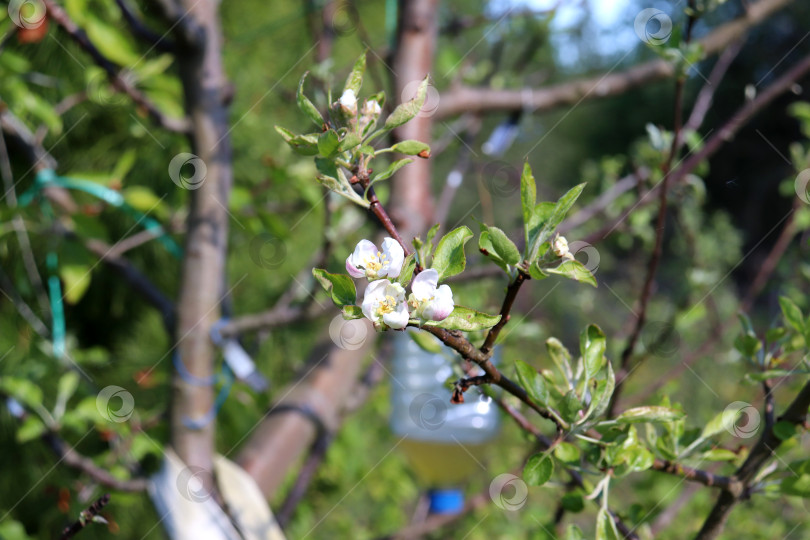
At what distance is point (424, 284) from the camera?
0.28 m

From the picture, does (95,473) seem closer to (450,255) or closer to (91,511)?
(91,511)

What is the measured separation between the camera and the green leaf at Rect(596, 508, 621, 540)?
35 cm

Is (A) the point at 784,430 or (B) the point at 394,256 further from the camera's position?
(A) the point at 784,430

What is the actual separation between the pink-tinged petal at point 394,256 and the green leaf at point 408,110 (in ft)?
0.18

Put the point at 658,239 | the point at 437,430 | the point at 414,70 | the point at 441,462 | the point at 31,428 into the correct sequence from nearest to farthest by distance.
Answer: the point at 658,239 < the point at 31,428 < the point at 414,70 < the point at 437,430 < the point at 441,462

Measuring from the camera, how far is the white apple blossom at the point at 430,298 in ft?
0.91

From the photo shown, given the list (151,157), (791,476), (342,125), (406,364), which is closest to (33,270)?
(151,157)

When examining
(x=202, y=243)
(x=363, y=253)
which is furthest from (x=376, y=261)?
(x=202, y=243)

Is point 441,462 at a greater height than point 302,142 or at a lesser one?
lesser

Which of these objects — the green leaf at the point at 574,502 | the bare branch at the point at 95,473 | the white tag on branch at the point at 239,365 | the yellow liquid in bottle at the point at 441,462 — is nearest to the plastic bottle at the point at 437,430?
the yellow liquid in bottle at the point at 441,462

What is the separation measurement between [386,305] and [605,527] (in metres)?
0.17

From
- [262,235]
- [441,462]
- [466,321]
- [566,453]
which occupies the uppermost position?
[466,321]

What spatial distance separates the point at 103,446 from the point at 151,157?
54cm

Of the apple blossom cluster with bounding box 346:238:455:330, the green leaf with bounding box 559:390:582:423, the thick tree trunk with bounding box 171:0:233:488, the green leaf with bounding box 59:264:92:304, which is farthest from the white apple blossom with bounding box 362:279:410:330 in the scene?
the green leaf with bounding box 59:264:92:304
